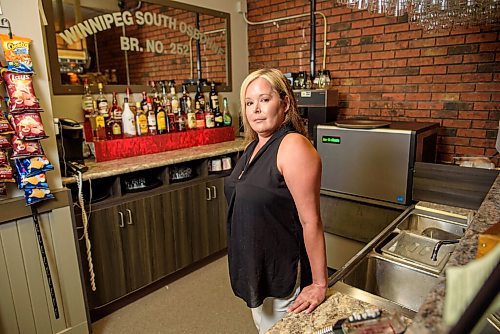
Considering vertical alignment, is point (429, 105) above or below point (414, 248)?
above

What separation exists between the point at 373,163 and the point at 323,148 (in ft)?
1.26

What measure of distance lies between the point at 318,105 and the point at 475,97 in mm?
1121

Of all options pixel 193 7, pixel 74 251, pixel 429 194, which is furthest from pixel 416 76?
pixel 74 251

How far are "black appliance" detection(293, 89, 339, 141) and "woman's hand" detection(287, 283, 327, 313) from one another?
1839mm

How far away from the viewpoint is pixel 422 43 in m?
2.64

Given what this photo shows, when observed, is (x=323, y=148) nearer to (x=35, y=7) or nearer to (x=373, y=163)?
(x=373, y=163)

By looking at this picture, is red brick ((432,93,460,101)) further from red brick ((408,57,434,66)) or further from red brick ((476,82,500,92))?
red brick ((408,57,434,66))

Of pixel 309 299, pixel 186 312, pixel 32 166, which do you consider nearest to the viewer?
pixel 309 299

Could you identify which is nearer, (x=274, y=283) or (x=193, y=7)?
(x=274, y=283)

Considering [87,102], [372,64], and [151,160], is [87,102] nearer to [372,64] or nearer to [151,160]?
[151,160]

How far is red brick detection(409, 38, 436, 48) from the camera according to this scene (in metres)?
2.60

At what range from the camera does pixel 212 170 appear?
2.84 metres

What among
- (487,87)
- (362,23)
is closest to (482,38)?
(487,87)

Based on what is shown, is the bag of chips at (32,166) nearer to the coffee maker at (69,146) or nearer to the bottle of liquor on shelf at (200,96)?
the coffee maker at (69,146)
